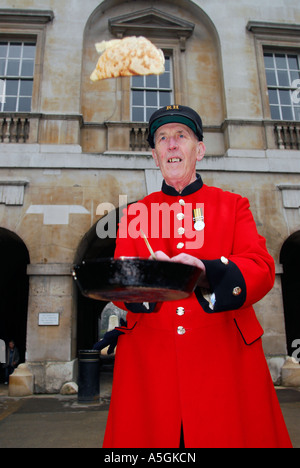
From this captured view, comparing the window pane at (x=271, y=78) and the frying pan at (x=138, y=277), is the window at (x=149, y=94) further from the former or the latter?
the frying pan at (x=138, y=277)

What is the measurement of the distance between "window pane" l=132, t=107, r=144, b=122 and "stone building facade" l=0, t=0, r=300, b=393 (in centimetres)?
3

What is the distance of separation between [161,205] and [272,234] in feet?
23.1

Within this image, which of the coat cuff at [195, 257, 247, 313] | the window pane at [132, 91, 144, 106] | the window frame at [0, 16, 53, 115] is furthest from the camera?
the window pane at [132, 91, 144, 106]

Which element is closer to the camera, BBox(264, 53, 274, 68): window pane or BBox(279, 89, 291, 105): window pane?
BBox(279, 89, 291, 105): window pane

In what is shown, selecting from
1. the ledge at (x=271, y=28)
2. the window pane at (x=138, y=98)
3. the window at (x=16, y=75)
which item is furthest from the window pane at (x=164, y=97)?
the window at (x=16, y=75)

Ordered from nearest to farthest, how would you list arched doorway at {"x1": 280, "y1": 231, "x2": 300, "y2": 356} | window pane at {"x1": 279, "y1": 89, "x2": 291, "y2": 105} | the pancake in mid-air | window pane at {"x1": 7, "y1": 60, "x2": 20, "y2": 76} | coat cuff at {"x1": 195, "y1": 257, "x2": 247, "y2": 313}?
1. coat cuff at {"x1": 195, "y1": 257, "x2": 247, "y2": 313}
2. the pancake in mid-air
3. window pane at {"x1": 7, "y1": 60, "x2": 20, "y2": 76}
4. window pane at {"x1": 279, "y1": 89, "x2": 291, "y2": 105}
5. arched doorway at {"x1": 280, "y1": 231, "x2": 300, "y2": 356}

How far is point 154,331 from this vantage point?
5.41ft

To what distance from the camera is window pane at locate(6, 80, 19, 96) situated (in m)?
9.39

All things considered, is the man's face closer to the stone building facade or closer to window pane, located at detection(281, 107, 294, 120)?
the stone building facade

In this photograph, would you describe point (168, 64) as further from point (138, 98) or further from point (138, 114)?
point (138, 114)

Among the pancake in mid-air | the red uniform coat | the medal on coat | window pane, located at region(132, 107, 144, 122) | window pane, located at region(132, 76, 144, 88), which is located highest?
window pane, located at region(132, 76, 144, 88)

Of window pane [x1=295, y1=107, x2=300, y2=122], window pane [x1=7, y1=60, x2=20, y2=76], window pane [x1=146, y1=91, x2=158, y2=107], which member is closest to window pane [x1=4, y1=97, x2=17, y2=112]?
window pane [x1=7, y1=60, x2=20, y2=76]

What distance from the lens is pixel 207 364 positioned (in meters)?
1.51

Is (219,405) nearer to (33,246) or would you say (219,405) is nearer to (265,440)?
(265,440)
